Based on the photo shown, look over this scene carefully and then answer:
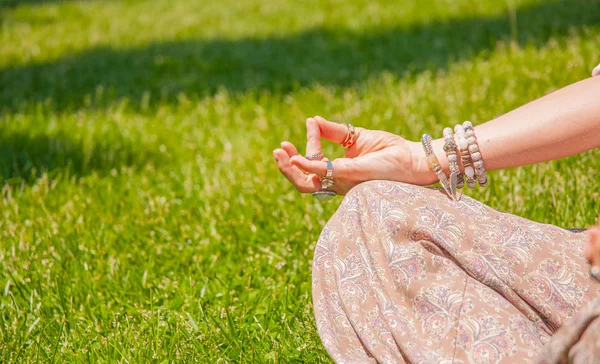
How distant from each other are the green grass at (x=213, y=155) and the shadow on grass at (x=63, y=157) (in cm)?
2

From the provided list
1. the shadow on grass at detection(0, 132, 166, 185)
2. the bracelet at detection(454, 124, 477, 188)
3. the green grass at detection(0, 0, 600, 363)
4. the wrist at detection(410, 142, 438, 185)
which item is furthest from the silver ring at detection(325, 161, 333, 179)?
the shadow on grass at detection(0, 132, 166, 185)

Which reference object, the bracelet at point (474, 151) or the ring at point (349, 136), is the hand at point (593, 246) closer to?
the bracelet at point (474, 151)

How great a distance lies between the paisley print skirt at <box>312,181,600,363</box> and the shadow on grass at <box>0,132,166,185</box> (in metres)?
2.85

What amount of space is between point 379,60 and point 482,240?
507cm

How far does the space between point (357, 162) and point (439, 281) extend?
51cm

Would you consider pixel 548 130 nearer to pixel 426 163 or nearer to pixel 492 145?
pixel 492 145

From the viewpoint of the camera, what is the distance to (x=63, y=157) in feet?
15.4

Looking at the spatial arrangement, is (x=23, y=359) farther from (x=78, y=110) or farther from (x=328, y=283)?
(x=78, y=110)

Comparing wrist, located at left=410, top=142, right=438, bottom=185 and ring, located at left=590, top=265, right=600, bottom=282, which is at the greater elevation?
wrist, located at left=410, top=142, right=438, bottom=185

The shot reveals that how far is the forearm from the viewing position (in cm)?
197

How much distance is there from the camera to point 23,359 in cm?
249

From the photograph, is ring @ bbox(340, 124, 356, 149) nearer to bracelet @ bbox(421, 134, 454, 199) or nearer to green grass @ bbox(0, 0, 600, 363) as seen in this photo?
bracelet @ bbox(421, 134, 454, 199)

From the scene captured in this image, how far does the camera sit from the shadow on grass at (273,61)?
6.30 metres

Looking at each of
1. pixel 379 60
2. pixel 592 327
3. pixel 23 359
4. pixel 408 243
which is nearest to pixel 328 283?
pixel 408 243
